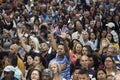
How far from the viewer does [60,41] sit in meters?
9.91

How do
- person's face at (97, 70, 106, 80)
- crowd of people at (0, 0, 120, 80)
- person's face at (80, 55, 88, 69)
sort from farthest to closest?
person's face at (80, 55, 88, 69), crowd of people at (0, 0, 120, 80), person's face at (97, 70, 106, 80)

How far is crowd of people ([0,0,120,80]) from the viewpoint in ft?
25.7

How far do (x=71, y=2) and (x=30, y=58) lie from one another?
8.50 m

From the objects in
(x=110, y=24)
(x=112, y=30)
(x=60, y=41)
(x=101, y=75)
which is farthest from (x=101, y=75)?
(x=110, y=24)

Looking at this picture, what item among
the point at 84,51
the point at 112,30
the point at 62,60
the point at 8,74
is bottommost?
the point at 112,30

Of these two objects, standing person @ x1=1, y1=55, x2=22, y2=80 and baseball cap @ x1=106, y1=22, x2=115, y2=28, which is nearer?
standing person @ x1=1, y1=55, x2=22, y2=80

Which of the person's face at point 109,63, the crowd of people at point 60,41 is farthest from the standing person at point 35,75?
the person's face at point 109,63

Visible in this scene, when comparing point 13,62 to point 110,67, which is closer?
point 13,62

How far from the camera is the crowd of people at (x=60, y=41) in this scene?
308 inches

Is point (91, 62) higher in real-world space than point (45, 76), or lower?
lower

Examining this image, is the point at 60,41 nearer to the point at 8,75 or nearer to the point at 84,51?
the point at 84,51

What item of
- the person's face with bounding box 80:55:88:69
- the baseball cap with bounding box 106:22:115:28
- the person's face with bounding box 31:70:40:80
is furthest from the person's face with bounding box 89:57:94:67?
the baseball cap with bounding box 106:22:115:28

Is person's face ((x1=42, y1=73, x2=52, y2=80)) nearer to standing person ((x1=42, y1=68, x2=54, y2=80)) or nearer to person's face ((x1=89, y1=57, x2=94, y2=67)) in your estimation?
standing person ((x1=42, y1=68, x2=54, y2=80))

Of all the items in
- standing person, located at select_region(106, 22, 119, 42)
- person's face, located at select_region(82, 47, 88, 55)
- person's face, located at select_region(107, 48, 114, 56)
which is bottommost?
standing person, located at select_region(106, 22, 119, 42)
